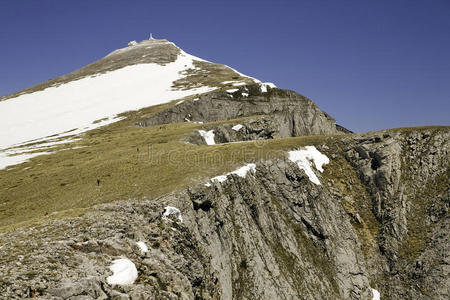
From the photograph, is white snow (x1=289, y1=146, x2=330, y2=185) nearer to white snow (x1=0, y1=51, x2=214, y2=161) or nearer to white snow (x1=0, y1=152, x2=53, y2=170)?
white snow (x1=0, y1=152, x2=53, y2=170)

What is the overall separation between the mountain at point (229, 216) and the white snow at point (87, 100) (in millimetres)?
27208

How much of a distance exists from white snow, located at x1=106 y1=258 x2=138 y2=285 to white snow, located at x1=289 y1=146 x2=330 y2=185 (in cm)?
3128

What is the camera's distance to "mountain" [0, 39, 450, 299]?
684 inches

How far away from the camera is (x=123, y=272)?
16.5m

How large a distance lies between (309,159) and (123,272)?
35648 mm

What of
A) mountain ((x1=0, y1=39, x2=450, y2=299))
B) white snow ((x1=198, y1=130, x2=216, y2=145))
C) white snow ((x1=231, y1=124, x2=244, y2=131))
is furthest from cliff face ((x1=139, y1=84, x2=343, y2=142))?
white snow ((x1=198, y1=130, x2=216, y2=145))

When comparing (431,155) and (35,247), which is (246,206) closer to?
(35,247)

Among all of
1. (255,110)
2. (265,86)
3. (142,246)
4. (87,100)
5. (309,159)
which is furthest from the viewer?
(87,100)

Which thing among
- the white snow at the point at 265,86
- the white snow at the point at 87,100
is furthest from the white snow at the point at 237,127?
the white snow at the point at 87,100

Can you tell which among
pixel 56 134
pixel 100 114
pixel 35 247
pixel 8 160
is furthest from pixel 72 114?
pixel 35 247

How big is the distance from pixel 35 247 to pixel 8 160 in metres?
52.1

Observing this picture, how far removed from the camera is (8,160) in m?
57.2

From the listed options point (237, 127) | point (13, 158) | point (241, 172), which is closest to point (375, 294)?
point (241, 172)

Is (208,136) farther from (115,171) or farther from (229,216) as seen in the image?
(229,216)
